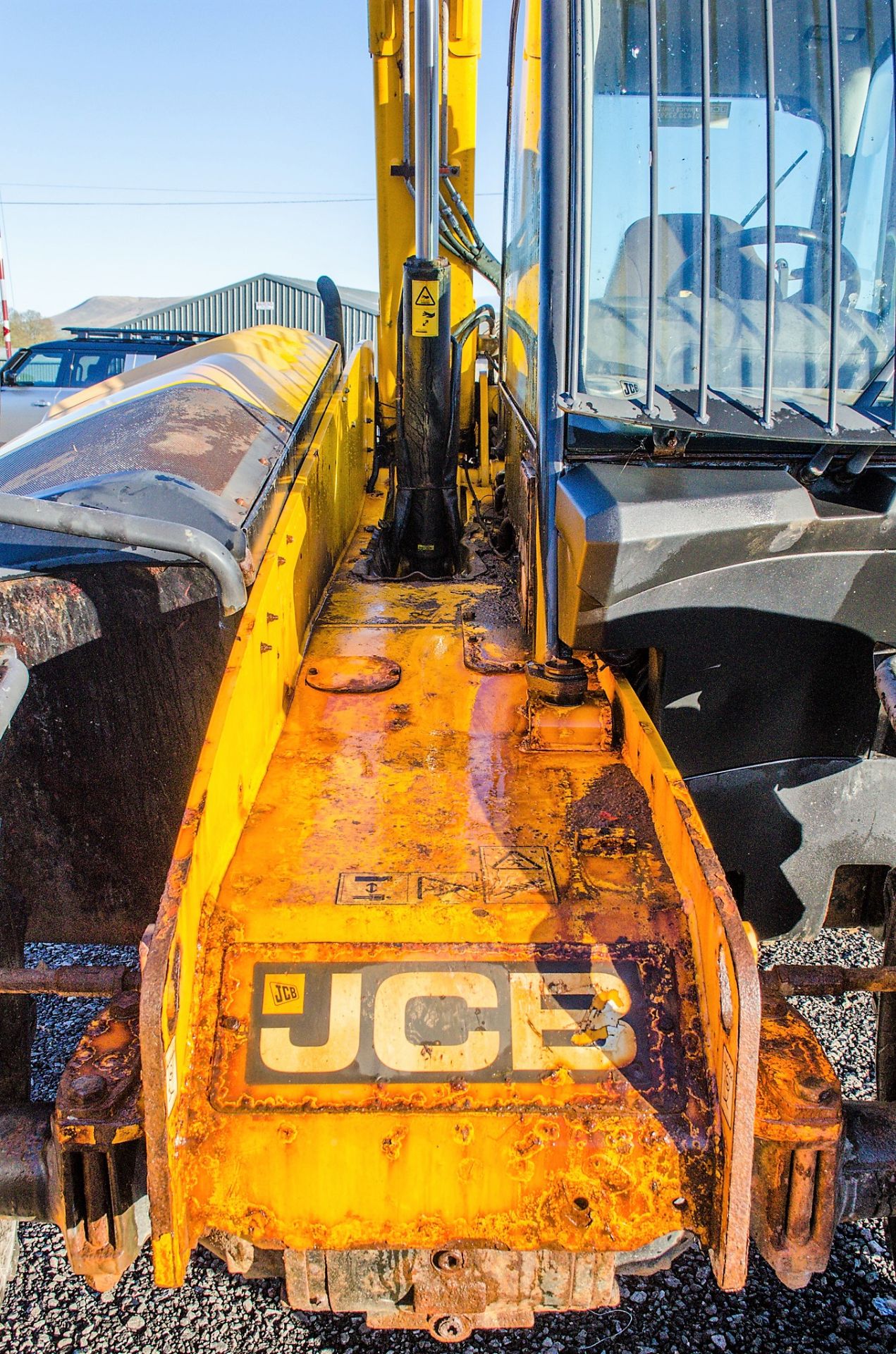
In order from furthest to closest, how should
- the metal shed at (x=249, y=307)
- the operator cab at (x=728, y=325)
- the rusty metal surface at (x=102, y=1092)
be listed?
the metal shed at (x=249, y=307)
the operator cab at (x=728, y=325)
the rusty metal surface at (x=102, y=1092)

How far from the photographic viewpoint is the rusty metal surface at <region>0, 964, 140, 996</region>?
1.64 metres

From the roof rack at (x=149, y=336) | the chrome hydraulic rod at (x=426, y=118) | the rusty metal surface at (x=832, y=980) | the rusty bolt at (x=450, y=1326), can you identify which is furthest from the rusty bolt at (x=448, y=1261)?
the roof rack at (x=149, y=336)

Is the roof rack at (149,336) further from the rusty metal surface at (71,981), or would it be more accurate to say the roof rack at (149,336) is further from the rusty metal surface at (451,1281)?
the rusty metal surface at (451,1281)

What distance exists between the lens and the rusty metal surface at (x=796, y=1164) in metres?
1.47

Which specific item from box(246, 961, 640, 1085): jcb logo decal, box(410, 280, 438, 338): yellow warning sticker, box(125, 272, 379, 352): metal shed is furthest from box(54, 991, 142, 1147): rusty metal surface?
box(125, 272, 379, 352): metal shed

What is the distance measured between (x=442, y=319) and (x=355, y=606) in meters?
1.12

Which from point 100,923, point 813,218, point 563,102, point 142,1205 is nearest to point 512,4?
point 563,102

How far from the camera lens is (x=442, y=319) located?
3387 millimetres

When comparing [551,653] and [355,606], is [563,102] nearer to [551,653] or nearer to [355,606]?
[551,653]

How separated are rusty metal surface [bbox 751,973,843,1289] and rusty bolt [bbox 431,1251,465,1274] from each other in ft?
1.51

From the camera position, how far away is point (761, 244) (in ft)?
6.88

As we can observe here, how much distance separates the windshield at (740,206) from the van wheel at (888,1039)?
3.52 ft

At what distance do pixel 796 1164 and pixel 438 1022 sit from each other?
58cm

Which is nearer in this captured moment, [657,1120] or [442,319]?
[657,1120]
